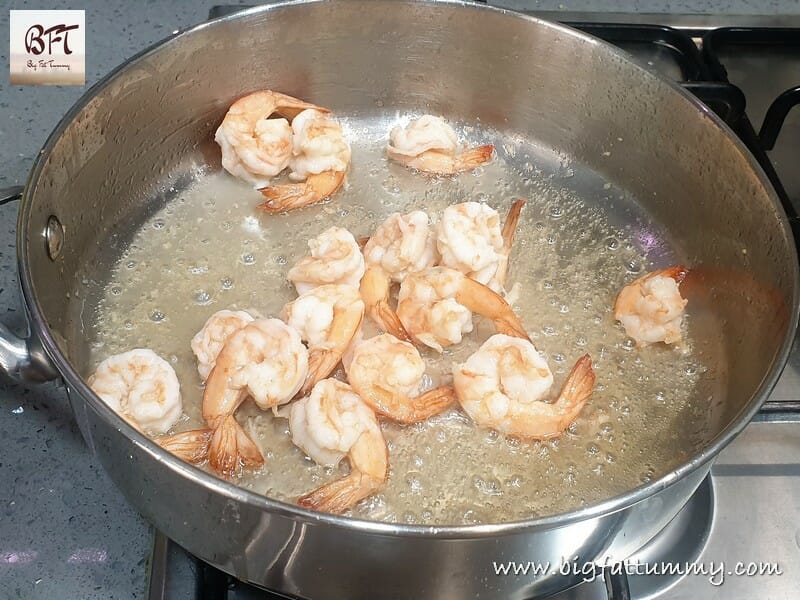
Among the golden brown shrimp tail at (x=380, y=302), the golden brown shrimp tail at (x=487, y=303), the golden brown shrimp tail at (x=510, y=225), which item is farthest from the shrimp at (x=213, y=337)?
the golden brown shrimp tail at (x=510, y=225)

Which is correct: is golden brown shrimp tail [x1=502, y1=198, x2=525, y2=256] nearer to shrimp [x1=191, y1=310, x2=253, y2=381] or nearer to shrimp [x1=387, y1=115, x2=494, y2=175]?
shrimp [x1=387, y1=115, x2=494, y2=175]

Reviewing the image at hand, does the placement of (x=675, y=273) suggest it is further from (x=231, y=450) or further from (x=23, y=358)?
(x=23, y=358)

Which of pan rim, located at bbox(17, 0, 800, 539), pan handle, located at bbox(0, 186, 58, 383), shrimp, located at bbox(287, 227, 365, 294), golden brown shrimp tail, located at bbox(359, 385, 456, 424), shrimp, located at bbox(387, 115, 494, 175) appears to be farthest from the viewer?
shrimp, located at bbox(387, 115, 494, 175)

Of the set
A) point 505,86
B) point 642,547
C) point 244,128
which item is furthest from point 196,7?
point 642,547

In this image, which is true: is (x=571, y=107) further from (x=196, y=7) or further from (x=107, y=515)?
(x=107, y=515)

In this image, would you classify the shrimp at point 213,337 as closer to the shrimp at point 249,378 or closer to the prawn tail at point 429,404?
the shrimp at point 249,378

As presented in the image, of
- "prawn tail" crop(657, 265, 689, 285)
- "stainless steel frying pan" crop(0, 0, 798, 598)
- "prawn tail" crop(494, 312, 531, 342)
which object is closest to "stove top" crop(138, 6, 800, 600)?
"stainless steel frying pan" crop(0, 0, 798, 598)
